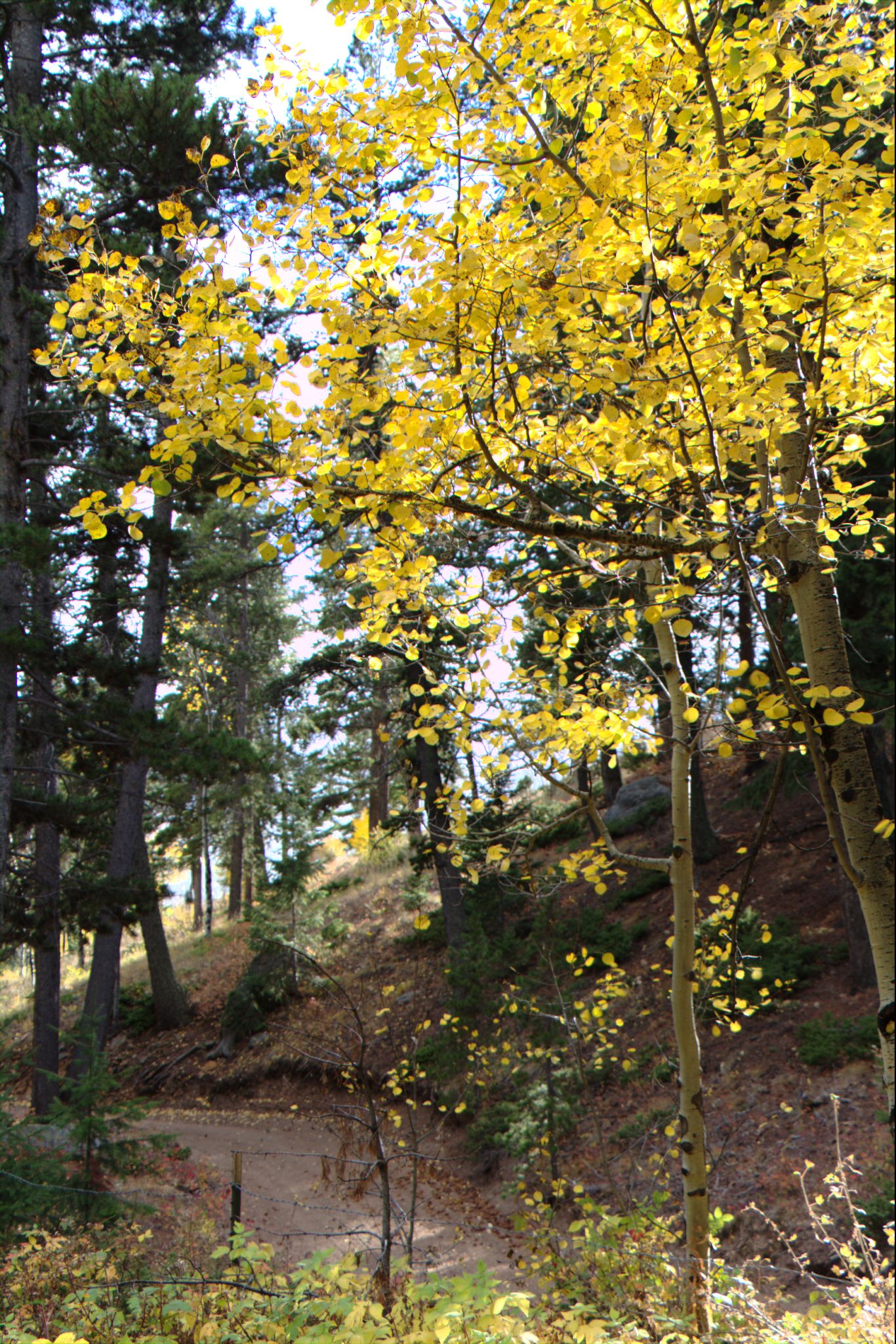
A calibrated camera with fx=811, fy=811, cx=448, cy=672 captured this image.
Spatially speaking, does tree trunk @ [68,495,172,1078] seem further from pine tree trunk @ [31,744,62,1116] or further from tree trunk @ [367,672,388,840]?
tree trunk @ [367,672,388,840]

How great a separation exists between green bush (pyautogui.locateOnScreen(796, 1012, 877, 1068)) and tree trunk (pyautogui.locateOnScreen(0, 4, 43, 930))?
302 inches

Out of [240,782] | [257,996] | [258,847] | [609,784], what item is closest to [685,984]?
[257,996]

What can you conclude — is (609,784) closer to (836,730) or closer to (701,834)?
(701,834)

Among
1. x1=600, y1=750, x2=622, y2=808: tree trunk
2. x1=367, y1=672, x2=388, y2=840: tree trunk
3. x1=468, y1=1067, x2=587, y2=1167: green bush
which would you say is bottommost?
x1=468, y1=1067, x2=587, y2=1167: green bush

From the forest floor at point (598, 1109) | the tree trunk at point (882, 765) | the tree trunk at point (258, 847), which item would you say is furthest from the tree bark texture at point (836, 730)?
the tree trunk at point (258, 847)

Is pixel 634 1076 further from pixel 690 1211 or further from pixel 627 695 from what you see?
pixel 627 695

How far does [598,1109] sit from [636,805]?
7539 millimetres

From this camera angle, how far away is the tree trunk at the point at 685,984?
11.5 feet

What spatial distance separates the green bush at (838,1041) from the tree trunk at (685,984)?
4.74 meters

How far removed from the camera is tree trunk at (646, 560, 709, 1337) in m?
3.50

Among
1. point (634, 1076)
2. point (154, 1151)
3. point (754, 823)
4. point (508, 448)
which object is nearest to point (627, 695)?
point (508, 448)

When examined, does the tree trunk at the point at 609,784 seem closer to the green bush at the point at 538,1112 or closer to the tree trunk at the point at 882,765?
the tree trunk at the point at 882,765

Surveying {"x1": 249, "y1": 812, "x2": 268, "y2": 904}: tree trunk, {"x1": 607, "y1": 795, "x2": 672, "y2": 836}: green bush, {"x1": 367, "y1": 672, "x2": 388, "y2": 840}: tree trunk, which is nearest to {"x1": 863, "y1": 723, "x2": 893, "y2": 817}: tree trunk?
{"x1": 607, "y1": 795, "x2": 672, "y2": 836}: green bush

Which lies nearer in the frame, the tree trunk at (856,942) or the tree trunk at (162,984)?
the tree trunk at (856,942)
